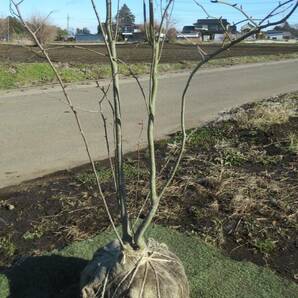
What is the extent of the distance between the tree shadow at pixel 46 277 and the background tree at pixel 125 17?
1.53 m

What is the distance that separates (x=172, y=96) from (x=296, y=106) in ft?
9.74

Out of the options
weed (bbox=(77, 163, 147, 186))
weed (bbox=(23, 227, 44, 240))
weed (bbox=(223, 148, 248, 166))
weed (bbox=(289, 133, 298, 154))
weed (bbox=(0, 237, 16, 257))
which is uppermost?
weed (bbox=(0, 237, 16, 257))

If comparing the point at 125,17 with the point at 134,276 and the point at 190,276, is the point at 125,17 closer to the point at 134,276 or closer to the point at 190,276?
the point at 134,276

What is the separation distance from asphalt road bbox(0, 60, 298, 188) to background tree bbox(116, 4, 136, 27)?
2.31 ft

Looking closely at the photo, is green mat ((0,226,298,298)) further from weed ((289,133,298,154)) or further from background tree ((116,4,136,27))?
weed ((289,133,298,154))

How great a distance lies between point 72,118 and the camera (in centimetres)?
882

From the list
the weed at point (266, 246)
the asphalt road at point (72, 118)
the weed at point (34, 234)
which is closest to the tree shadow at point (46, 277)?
the weed at point (34, 234)

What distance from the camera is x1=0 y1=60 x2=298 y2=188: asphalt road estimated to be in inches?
254

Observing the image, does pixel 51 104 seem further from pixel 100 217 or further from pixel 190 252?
pixel 190 252

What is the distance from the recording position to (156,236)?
402 cm

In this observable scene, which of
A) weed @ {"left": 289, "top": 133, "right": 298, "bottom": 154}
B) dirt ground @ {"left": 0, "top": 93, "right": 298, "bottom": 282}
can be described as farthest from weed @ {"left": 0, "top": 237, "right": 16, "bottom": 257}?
weed @ {"left": 289, "top": 133, "right": 298, "bottom": 154}

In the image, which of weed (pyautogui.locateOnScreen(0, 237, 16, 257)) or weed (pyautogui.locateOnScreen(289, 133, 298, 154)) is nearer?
weed (pyautogui.locateOnScreen(0, 237, 16, 257))

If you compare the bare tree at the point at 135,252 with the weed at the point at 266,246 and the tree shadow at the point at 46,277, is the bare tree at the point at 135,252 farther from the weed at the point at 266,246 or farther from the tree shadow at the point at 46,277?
the weed at the point at 266,246

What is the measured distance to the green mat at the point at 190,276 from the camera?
3264mm
